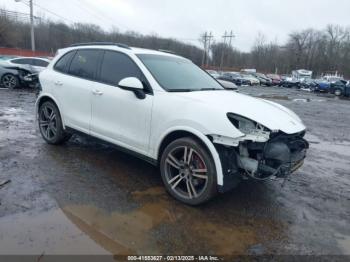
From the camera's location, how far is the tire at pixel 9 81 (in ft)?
47.9

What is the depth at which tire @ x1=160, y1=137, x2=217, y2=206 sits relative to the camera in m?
3.51

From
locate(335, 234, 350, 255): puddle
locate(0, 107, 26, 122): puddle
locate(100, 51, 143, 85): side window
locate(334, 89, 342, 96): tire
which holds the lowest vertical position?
locate(334, 89, 342, 96): tire

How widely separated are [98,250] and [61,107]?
317cm

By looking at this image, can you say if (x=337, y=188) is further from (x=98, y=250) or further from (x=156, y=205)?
(x=98, y=250)

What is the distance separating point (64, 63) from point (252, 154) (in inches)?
147

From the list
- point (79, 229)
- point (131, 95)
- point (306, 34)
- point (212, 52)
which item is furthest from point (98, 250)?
point (306, 34)

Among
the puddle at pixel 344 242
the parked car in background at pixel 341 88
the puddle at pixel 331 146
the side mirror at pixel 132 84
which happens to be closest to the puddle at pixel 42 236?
the side mirror at pixel 132 84

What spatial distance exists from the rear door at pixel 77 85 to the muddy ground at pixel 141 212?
26.6 inches

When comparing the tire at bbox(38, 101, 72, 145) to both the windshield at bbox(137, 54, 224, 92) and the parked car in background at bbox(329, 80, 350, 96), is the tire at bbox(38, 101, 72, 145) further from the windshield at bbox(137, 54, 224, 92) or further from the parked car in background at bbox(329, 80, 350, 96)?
the parked car in background at bbox(329, 80, 350, 96)

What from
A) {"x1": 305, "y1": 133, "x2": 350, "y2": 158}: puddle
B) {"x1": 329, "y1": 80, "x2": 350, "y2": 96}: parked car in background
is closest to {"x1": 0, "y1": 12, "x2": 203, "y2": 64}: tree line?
{"x1": 329, "y1": 80, "x2": 350, "y2": 96}: parked car in background

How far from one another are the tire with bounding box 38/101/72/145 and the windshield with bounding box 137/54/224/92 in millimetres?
2083

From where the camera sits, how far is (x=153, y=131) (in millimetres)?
3949

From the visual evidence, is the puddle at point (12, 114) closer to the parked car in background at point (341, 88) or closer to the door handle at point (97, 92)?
the door handle at point (97, 92)

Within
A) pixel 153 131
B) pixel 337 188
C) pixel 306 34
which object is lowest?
pixel 337 188
